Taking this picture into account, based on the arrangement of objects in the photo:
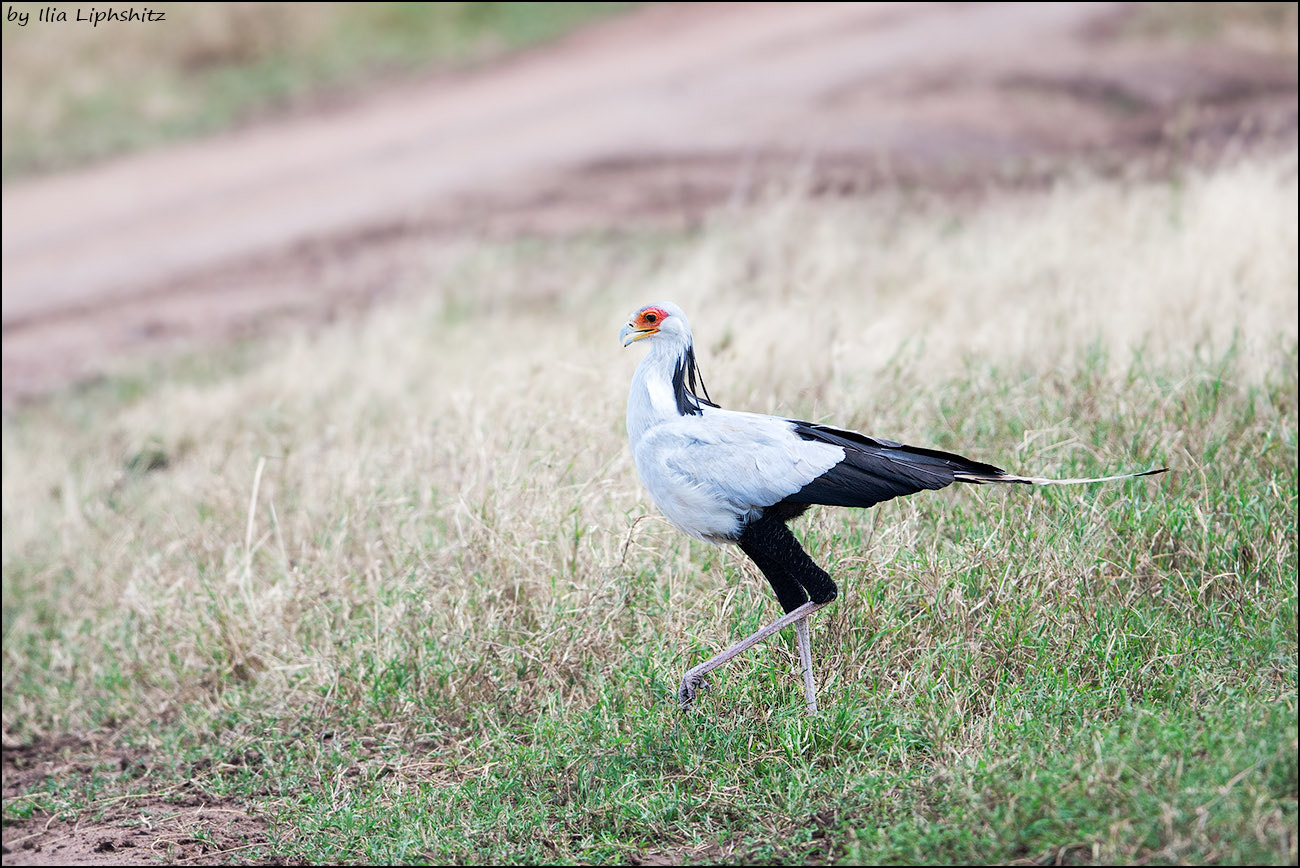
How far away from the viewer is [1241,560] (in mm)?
5145

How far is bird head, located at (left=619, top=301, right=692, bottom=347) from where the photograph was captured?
4.46m

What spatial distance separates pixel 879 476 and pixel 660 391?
773 mm

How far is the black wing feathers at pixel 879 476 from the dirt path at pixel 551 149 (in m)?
6.60

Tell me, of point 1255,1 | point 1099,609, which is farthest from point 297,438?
point 1255,1

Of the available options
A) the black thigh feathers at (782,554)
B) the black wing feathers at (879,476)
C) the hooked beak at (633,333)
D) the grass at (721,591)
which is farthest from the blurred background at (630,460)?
the hooked beak at (633,333)

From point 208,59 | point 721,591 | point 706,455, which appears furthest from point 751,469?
point 208,59

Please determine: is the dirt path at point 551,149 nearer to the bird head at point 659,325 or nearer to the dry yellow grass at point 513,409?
the dry yellow grass at point 513,409

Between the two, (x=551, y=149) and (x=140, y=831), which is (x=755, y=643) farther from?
(x=551, y=149)

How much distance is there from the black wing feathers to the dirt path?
660 cm

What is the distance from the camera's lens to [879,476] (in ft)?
14.1

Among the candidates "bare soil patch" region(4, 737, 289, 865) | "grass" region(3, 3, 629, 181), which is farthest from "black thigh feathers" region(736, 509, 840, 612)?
"grass" region(3, 3, 629, 181)

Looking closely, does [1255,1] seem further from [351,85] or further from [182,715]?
[182,715]

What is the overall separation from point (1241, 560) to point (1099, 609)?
0.67 meters

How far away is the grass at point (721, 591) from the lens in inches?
164
